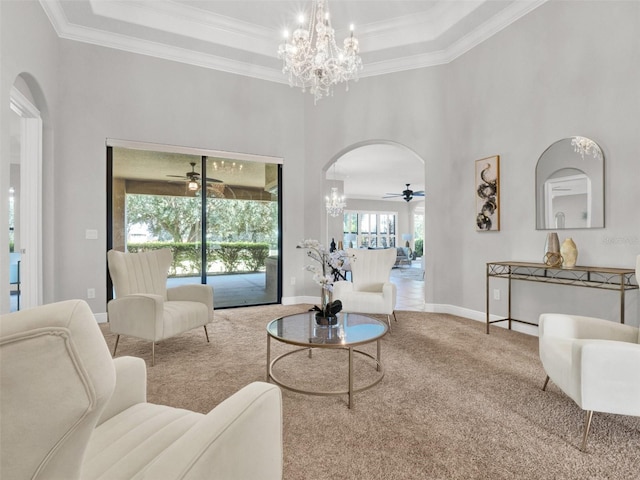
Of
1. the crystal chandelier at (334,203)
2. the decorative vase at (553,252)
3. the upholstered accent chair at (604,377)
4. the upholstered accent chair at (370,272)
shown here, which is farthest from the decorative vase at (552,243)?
the crystal chandelier at (334,203)

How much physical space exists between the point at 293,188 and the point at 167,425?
4.49 meters

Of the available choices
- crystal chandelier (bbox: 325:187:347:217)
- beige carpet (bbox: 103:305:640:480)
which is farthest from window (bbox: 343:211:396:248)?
beige carpet (bbox: 103:305:640:480)

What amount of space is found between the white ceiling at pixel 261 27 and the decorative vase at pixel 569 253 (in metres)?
2.53

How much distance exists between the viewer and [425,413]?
2.02 m

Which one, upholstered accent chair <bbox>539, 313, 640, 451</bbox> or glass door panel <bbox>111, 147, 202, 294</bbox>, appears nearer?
upholstered accent chair <bbox>539, 313, 640, 451</bbox>

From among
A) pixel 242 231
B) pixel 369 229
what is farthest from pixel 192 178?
pixel 369 229

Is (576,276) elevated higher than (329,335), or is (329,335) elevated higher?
(576,276)

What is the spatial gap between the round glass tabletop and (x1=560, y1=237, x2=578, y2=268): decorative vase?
6.27 ft

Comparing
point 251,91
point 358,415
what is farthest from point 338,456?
point 251,91

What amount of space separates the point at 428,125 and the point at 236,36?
2.87 m

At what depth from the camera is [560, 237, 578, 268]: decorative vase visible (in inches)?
121

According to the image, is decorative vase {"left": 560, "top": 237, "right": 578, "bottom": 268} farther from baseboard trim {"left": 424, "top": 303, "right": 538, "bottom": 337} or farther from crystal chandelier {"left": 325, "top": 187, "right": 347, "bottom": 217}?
crystal chandelier {"left": 325, "top": 187, "right": 347, "bottom": 217}

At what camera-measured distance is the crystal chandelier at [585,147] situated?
3102mm

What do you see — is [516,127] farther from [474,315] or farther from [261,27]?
[261,27]
